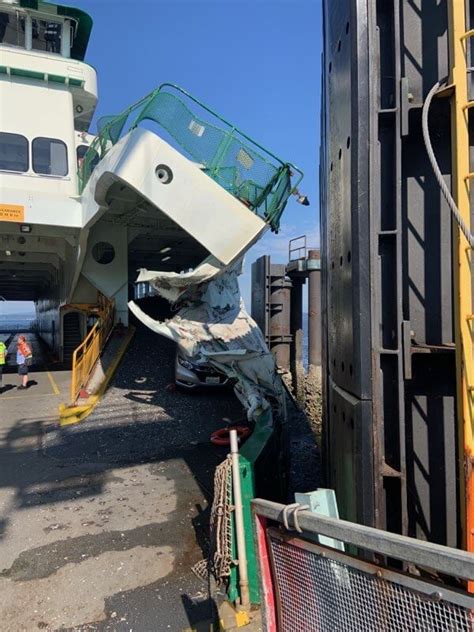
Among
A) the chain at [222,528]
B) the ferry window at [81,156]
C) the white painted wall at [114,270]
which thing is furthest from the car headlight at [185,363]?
the chain at [222,528]

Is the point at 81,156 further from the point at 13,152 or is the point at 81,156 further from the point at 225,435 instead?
the point at 225,435

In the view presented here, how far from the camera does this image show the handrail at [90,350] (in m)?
9.97

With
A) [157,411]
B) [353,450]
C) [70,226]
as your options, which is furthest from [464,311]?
[70,226]

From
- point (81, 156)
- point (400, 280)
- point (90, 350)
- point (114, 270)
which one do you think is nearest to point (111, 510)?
point (400, 280)

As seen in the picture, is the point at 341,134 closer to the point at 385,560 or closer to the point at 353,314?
the point at 353,314

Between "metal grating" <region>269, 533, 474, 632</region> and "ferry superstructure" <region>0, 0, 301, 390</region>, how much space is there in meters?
6.97

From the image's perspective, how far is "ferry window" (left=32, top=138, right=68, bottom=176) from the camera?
1317 centimetres

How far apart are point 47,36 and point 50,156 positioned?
4670mm

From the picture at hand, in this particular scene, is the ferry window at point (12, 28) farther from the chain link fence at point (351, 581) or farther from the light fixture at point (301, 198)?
the chain link fence at point (351, 581)

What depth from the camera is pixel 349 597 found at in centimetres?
166

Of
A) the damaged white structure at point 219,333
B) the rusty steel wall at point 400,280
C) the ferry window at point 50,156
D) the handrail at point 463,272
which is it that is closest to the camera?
the handrail at point 463,272

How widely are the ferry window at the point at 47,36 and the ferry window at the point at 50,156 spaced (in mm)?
3926

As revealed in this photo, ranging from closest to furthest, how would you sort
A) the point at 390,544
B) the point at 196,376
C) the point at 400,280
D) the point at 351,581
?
1. the point at 390,544
2. the point at 351,581
3. the point at 400,280
4. the point at 196,376

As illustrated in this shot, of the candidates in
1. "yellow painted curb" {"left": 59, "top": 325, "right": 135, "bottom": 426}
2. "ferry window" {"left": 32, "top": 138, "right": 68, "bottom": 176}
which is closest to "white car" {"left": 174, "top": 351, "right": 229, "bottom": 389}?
"yellow painted curb" {"left": 59, "top": 325, "right": 135, "bottom": 426}
